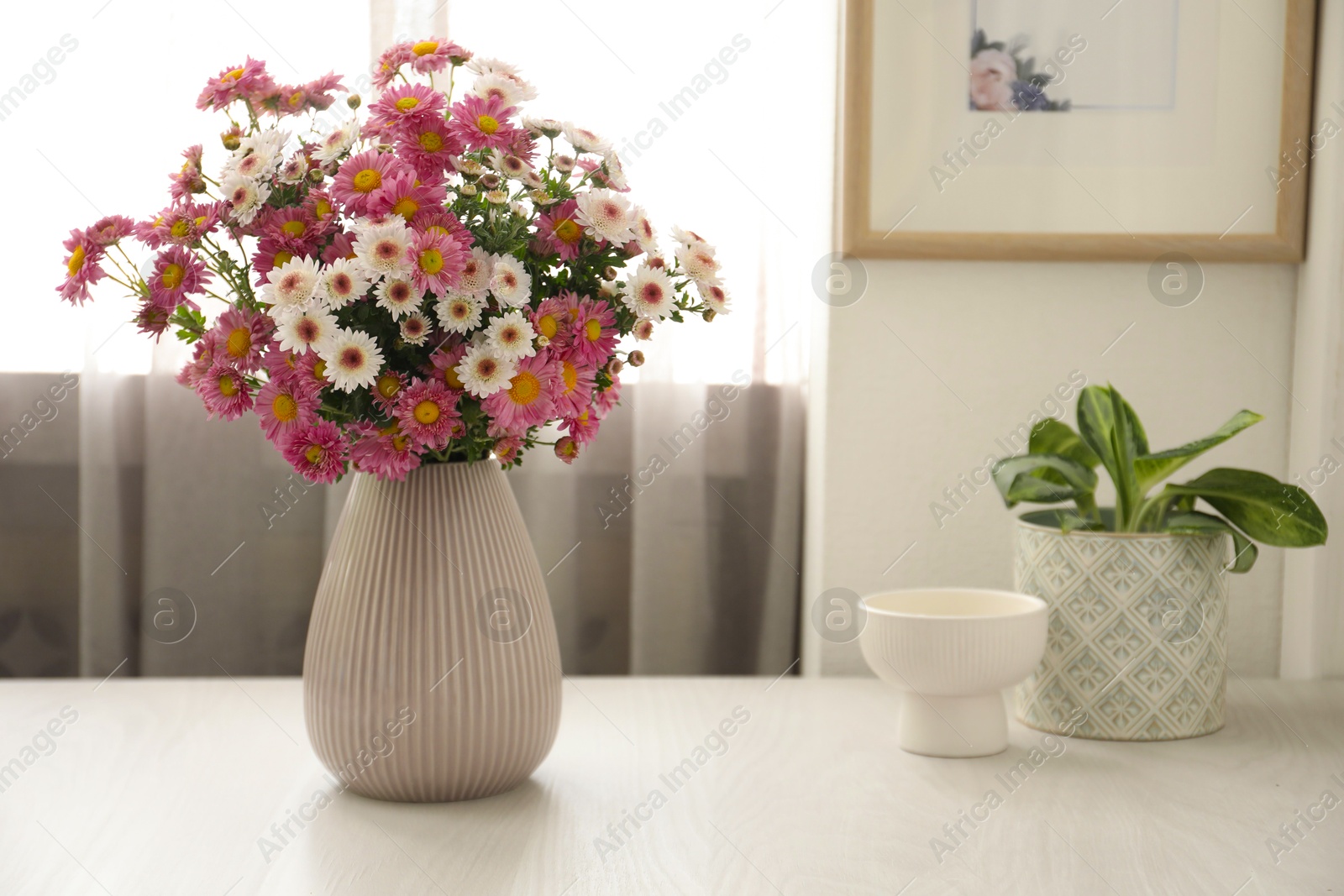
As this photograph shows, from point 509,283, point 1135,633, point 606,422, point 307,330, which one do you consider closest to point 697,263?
point 509,283

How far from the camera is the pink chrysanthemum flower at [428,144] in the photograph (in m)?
0.64

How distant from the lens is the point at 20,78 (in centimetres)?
122

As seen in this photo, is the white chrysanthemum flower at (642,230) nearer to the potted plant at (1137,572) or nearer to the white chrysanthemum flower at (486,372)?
the white chrysanthemum flower at (486,372)

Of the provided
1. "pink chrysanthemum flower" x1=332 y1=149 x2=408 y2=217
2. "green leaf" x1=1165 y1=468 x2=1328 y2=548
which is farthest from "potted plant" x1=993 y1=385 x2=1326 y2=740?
"pink chrysanthemum flower" x1=332 y1=149 x2=408 y2=217

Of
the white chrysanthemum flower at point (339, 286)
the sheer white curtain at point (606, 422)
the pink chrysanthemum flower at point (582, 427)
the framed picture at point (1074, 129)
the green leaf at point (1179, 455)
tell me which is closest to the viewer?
the white chrysanthemum flower at point (339, 286)

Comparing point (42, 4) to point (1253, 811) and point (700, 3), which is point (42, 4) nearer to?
point (700, 3)

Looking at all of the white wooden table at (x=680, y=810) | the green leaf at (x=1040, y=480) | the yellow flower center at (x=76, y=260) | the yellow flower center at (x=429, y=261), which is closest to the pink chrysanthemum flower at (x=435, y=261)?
the yellow flower center at (x=429, y=261)

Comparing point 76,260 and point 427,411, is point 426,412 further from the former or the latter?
point 76,260

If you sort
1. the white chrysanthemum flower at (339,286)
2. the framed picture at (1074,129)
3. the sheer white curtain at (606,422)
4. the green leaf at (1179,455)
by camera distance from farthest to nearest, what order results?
the sheer white curtain at (606,422), the framed picture at (1074,129), the green leaf at (1179,455), the white chrysanthemum flower at (339,286)

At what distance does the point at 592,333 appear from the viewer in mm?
652

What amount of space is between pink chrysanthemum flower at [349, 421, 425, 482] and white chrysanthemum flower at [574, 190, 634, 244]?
0.16 metres

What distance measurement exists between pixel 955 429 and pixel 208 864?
731mm

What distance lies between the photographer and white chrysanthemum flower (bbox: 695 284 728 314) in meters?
0.69

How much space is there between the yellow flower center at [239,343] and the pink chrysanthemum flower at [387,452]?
84 mm
